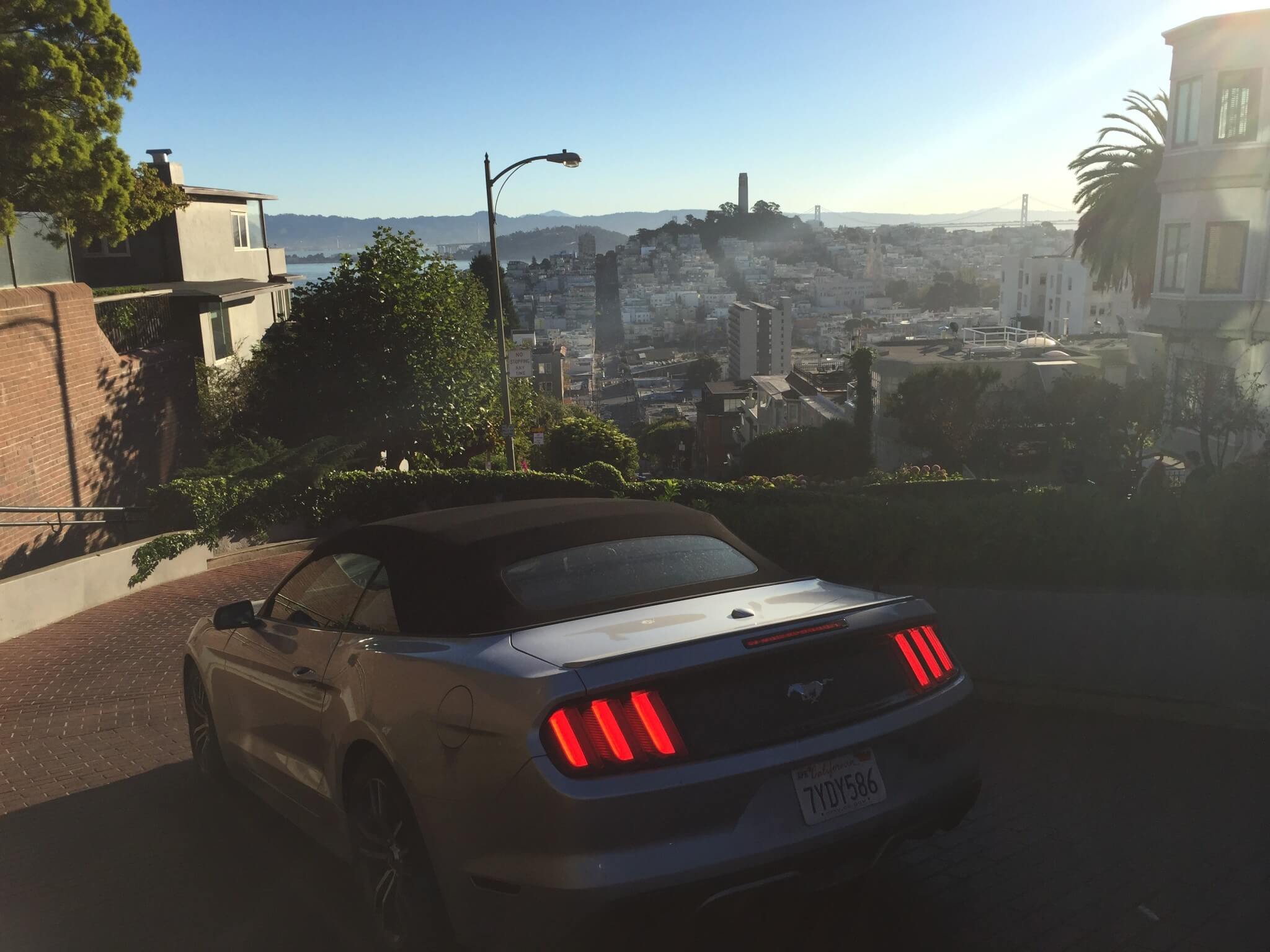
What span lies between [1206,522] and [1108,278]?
39644mm

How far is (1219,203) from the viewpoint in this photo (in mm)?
24062

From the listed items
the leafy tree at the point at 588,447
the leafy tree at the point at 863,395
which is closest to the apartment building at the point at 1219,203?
the leafy tree at the point at 588,447

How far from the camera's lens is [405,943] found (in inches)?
150

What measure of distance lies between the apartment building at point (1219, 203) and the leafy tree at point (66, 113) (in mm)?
20193

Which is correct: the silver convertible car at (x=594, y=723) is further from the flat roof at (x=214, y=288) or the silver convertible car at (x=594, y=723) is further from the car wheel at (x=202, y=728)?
the flat roof at (x=214, y=288)

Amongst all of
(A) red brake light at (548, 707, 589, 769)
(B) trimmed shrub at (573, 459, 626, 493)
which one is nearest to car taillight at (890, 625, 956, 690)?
(A) red brake light at (548, 707, 589, 769)

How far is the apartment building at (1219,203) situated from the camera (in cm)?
2284

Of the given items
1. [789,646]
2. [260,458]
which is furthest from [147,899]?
[260,458]

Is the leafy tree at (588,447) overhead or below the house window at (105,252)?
below

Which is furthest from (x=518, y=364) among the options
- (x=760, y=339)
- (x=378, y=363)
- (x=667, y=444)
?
(x=760, y=339)

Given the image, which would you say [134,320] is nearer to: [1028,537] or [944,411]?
[1028,537]

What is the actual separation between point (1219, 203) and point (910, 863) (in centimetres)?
2406

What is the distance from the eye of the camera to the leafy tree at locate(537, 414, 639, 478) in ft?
88.7

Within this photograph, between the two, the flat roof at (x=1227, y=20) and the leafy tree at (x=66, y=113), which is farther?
the flat roof at (x=1227, y=20)
